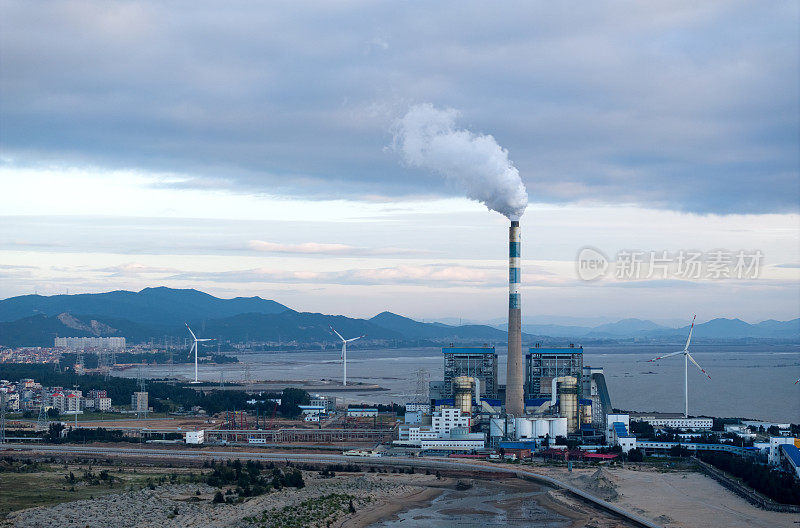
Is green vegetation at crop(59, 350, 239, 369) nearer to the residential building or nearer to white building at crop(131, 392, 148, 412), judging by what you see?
the residential building

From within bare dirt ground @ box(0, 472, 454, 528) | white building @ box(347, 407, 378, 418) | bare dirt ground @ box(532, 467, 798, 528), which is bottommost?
bare dirt ground @ box(0, 472, 454, 528)

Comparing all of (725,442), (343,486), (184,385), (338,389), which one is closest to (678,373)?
(338,389)

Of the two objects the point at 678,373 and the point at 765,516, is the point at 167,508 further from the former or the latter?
the point at 678,373

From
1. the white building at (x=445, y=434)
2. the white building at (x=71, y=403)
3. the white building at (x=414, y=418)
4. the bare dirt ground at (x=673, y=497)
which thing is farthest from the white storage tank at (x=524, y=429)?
the white building at (x=71, y=403)

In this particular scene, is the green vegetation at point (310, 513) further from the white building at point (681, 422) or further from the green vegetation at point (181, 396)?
the green vegetation at point (181, 396)

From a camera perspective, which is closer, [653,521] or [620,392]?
[653,521]

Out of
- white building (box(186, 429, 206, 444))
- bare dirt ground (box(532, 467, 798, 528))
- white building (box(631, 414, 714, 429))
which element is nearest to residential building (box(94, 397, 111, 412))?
white building (box(186, 429, 206, 444))
